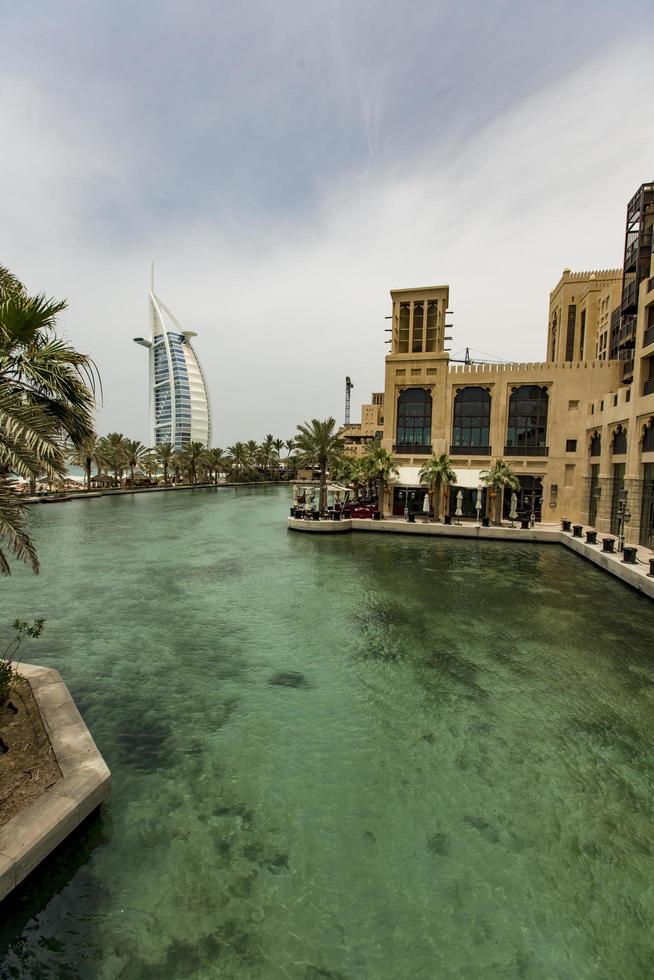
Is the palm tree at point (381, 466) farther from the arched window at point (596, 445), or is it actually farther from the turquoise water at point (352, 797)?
the turquoise water at point (352, 797)

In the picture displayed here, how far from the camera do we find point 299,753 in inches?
325

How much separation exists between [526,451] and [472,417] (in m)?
5.00

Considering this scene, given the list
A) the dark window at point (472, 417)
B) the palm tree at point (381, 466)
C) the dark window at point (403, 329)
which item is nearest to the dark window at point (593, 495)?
the dark window at point (472, 417)

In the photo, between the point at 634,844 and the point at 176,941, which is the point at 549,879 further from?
the point at 176,941

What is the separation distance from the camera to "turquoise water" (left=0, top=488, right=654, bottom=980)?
16.0ft

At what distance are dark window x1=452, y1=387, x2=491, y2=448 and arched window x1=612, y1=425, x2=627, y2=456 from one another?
919cm

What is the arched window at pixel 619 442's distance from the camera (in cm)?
2886

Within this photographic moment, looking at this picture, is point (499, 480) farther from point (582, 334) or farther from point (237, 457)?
point (237, 457)

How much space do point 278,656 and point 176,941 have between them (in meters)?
7.70

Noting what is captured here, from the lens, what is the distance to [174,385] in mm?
183375

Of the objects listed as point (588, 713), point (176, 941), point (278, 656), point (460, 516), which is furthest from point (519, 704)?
point (460, 516)

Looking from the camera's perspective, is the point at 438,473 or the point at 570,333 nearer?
the point at 438,473

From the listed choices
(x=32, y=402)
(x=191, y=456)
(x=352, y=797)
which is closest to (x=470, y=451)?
(x=352, y=797)

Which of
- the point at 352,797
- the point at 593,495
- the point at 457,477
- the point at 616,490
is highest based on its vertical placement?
the point at 457,477
